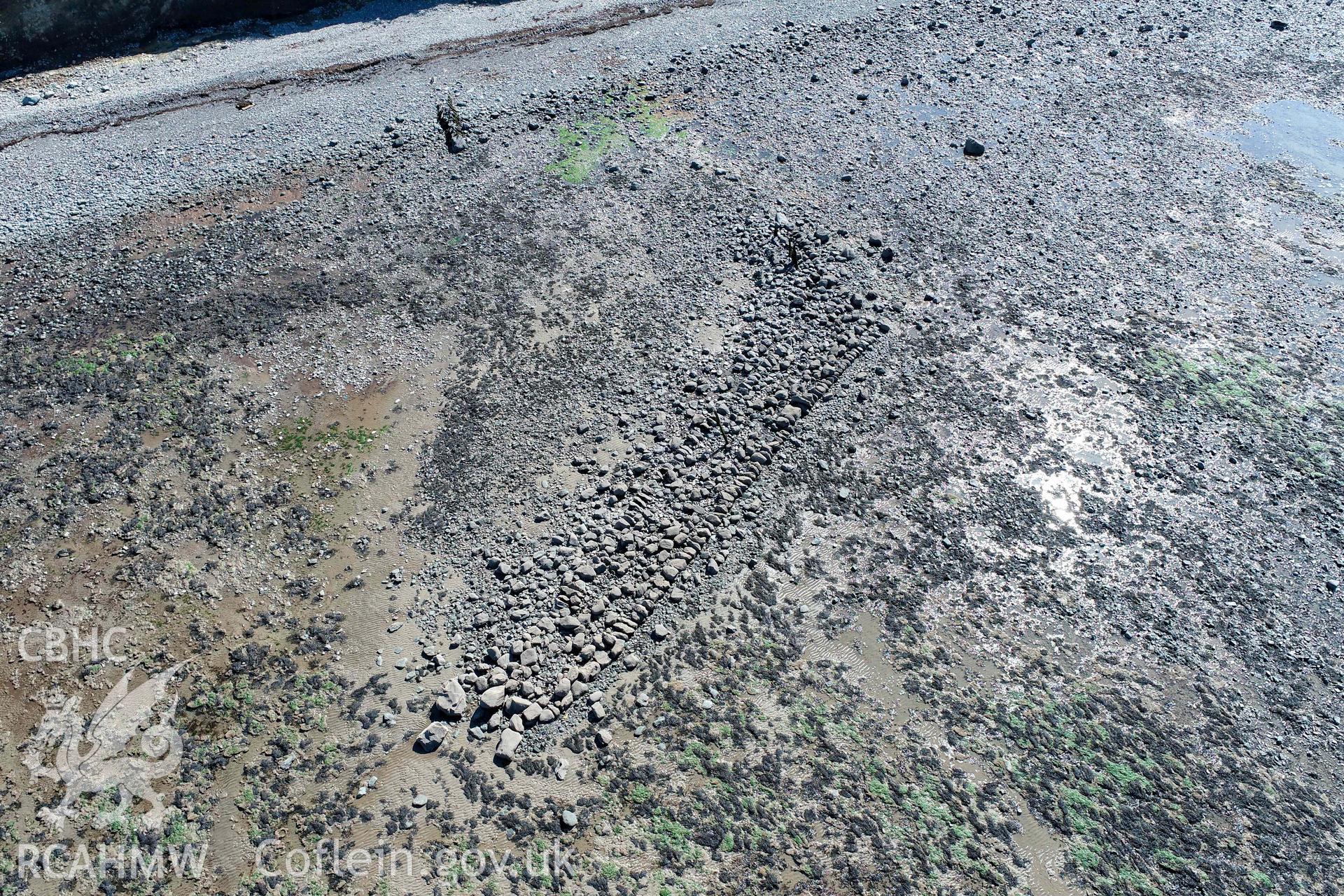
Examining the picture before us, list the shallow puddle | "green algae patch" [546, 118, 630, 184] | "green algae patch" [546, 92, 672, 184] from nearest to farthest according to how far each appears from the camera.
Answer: the shallow puddle, "green algae patch" [546, 118, 630, 184], "green algae patch" [546, 92, 672, 184]

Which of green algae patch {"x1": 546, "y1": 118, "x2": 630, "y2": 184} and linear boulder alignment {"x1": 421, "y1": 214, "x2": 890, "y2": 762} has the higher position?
green algae patch {"x1": 546, "y1": 118, "x2": 630, "y2": 184}

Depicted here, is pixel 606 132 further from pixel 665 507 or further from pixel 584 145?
pixel 665 507

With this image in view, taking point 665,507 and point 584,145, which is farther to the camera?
point 584,145

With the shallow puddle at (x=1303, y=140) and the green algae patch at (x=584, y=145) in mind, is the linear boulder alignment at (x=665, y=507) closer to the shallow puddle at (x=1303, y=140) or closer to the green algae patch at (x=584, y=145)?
the green algae patch at (x=584, y=145)

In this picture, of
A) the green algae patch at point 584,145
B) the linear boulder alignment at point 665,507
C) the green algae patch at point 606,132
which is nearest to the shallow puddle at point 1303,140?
the linear boulder alignment at point 665,507

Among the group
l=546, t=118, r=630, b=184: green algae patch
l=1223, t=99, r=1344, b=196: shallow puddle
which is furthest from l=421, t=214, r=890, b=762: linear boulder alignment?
l=1223, t=99, r=1344, b=196: shallow puddle

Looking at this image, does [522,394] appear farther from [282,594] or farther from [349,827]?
[349,827]

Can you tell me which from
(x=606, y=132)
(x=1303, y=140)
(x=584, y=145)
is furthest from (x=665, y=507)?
(x=1303, y=140)

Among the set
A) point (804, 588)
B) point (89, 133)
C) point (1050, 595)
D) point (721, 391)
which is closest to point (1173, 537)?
point (1050, 595)

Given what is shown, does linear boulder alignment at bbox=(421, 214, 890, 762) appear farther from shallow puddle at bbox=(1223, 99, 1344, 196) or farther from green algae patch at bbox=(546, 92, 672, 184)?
shallow puddle at bbox=(1223, 99, 1344, 196)
